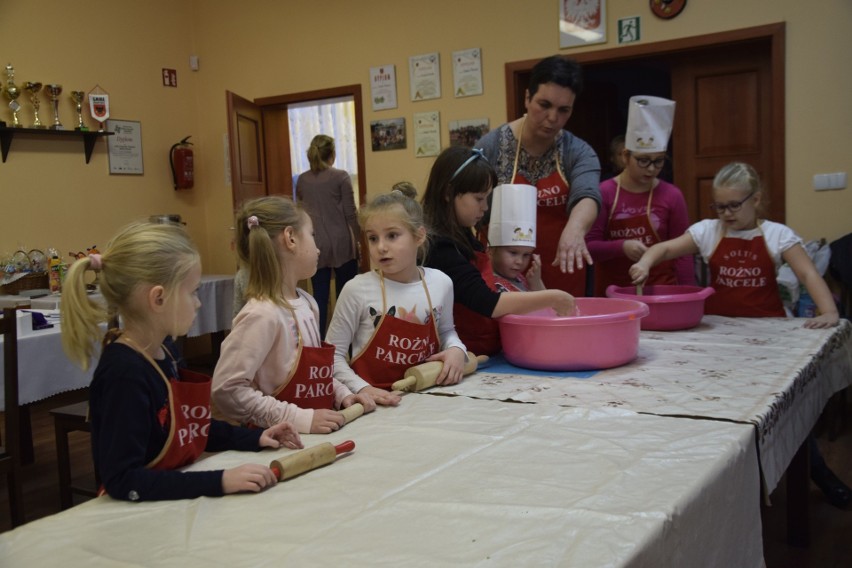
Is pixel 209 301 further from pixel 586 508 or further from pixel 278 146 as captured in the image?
pixel 586 508

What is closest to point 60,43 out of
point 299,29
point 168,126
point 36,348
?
point 168,126

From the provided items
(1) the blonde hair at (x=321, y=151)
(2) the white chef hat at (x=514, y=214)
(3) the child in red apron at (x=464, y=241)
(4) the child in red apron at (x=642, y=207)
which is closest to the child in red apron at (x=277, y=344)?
(3) the child in red apron at (x=464, y=241)

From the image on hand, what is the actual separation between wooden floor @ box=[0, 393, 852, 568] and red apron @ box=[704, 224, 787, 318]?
0.63m

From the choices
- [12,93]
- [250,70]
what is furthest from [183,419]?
[250,70]

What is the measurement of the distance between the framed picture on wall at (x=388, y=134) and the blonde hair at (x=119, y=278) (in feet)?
13.4

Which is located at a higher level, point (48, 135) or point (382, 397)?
point (48, 135)

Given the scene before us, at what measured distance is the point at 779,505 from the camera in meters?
2.40

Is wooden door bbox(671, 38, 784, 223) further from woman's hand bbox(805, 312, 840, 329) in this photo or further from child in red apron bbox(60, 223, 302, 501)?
child in red apron bbox(60, 223, 302, 501)

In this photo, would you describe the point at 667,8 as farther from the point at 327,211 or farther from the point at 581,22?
the point at 327,211

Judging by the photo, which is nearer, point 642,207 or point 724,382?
point 724,382

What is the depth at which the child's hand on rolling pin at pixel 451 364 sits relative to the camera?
1587mm

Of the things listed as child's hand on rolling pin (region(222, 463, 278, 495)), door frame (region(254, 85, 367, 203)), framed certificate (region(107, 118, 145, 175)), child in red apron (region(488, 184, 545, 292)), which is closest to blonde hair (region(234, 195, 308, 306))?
child's hand on rolling pin (region(222, 463, 278, 495))

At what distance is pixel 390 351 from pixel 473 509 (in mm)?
757

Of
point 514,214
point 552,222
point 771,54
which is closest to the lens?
point 514,214
